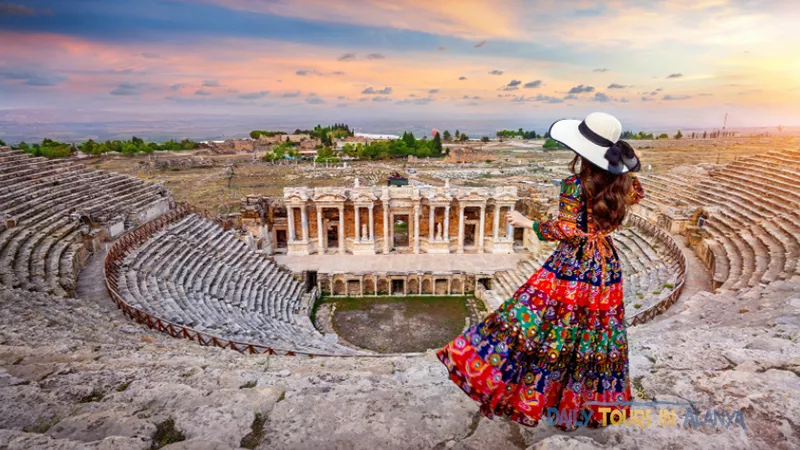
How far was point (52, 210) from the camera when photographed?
17672 millimetres

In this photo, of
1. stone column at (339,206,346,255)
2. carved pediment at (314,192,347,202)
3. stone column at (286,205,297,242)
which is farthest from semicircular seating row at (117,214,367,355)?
carved pediment at (314,192,347,202)

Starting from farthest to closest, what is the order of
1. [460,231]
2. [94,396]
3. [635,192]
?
[460,231]
[94,396]
[635,192]

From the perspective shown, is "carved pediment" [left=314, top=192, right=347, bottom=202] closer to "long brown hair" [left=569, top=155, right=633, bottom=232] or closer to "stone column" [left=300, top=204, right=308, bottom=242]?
"stone column" [left=300, top=204, right=308, bottom=242]

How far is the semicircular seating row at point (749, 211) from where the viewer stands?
12.7 meters

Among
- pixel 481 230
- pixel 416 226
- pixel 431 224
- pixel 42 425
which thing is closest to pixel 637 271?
pixel 481 230

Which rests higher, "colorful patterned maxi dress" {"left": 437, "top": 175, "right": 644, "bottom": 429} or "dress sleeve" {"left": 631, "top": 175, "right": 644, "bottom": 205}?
"dress sleeve" {"left": 631, "top": 175, "right": 644, "bottom": 205}

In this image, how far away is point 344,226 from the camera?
26578mm

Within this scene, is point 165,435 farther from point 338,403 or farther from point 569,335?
point 569,335

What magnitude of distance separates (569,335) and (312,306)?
61.7ft

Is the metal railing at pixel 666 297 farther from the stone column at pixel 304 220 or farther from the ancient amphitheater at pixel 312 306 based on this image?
the stone column at pixel 304 220

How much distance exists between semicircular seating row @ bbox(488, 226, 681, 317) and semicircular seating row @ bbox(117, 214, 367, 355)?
921cm

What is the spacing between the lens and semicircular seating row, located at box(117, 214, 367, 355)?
12938mm

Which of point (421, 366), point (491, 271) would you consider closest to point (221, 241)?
point (491, 271)

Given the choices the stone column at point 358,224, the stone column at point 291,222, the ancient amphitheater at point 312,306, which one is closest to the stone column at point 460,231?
the ancient amphitheater at point 312,306
